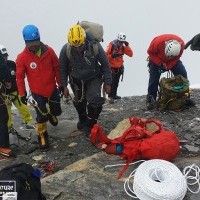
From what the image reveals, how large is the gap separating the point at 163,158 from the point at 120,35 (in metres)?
7.72

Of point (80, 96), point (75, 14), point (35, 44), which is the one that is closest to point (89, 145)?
point (80, 96)

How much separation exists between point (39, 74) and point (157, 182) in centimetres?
356

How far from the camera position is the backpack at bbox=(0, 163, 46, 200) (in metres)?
4.45

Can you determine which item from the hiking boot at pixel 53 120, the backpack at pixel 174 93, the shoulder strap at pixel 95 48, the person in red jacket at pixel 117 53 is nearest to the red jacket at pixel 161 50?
the backpack at pixel 174 93

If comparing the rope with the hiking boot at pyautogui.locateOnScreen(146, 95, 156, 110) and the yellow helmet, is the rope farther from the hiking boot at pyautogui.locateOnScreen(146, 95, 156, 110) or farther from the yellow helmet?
the hiking boot at pyautogui.locateOnScreen(146, 95, 156, 110)

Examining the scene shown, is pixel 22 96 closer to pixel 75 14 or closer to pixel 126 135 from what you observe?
pixel 126 135

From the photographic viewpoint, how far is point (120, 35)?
1266 centimetres

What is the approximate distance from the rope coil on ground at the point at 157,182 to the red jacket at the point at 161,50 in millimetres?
4080

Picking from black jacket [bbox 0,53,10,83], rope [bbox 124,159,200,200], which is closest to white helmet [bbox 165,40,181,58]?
black jacket [bbox 0,53,10,83]

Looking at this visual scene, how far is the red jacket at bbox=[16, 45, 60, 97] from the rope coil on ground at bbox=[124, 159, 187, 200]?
3.06m

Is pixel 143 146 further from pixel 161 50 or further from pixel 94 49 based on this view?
pixel 161 50

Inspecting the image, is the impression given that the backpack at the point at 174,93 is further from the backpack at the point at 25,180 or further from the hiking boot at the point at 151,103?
the backpack at the point at 25,180

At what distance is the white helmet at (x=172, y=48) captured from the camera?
27.9ft

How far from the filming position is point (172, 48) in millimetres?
8508
